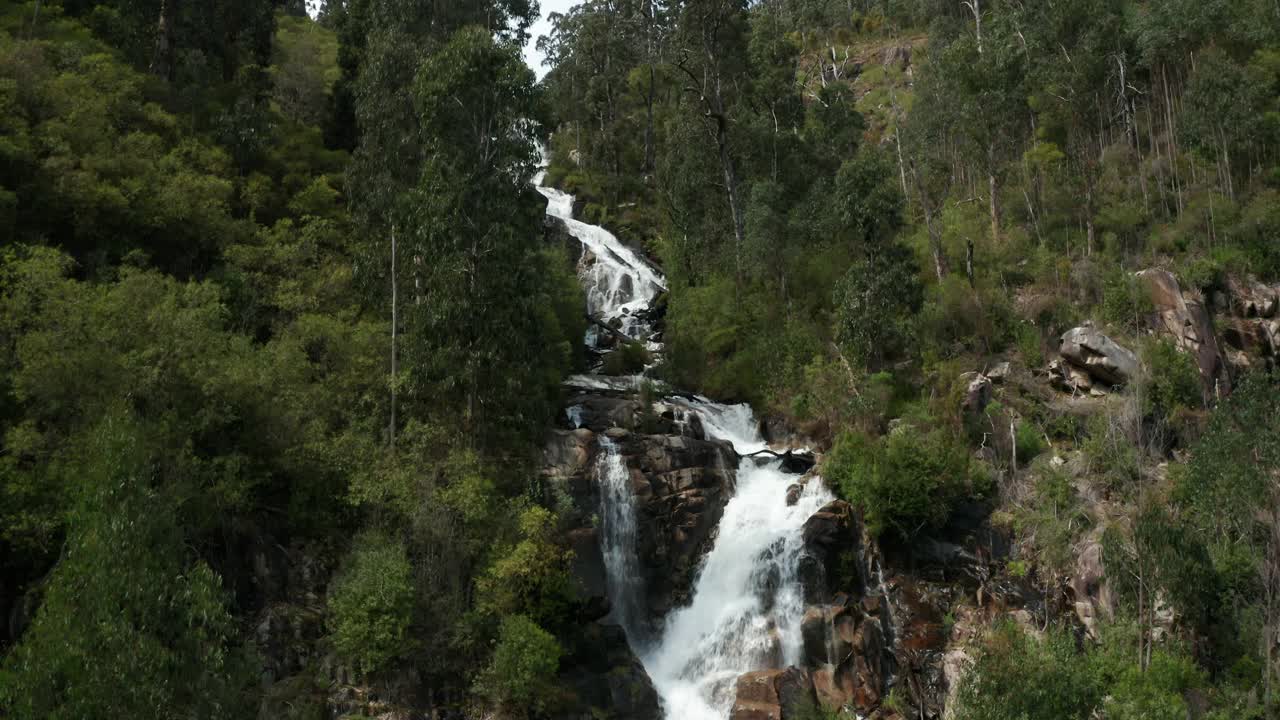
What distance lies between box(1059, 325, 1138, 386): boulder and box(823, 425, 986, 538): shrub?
243 inches

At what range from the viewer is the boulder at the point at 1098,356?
98.8 ft

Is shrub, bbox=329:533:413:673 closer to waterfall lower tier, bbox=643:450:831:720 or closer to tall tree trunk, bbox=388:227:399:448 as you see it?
tall tree trunk, bbox=388:227:399:448

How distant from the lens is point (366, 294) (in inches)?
1174

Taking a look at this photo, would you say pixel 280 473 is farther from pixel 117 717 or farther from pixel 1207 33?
pixel 1207 33

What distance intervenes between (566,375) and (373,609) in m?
15.1

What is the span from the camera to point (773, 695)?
23.9m

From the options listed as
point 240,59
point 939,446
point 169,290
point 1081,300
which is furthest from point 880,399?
point 240,59

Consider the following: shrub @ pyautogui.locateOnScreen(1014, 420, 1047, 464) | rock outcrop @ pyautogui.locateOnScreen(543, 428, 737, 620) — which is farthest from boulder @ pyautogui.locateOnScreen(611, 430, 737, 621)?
shrub @ pyautogui.locateOnScreen(1014, 420, 1047, 464)

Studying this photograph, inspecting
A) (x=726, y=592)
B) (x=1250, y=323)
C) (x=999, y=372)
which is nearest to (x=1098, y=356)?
(x=999, y=372)

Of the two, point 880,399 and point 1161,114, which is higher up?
point 1161,114

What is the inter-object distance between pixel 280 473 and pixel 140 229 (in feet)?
34.1

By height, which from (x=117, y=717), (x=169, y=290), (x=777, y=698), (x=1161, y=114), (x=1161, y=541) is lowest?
(x=777, y=698)

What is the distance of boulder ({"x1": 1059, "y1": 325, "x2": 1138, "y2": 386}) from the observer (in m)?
30.1

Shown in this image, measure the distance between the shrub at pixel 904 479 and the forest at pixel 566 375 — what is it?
128 mm
